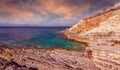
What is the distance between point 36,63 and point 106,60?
743 cm

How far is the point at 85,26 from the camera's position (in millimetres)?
71688

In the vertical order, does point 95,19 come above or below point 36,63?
above

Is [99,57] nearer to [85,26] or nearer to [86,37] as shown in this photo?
[86,37]

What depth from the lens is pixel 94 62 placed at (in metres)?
17.0

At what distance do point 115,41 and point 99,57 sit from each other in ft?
22.6

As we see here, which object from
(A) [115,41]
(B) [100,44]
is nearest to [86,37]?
(A) [115,41]

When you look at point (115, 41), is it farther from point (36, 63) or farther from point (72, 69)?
point (36, 63)

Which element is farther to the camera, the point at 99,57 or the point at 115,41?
the point at 115,41

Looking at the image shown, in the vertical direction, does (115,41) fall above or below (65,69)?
above

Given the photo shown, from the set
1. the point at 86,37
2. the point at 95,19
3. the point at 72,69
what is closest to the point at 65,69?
the point at 72,69

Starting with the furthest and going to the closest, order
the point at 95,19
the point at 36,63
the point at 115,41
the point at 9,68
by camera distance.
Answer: the point at 95,19
the point at 115,41
the point at 36,63
the point at 9,68

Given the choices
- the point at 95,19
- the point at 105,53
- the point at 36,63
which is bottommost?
the point at 36,63

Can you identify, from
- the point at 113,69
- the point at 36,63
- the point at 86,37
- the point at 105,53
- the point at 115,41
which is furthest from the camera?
the point at 86,37

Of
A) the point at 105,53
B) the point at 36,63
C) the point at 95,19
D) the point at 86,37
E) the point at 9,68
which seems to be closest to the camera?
the point at 9,68
